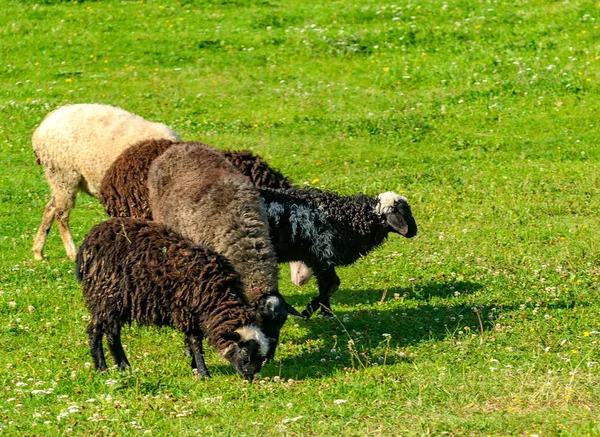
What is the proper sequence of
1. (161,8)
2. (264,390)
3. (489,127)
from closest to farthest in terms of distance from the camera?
(264,390) < (489,127) < (161,8)

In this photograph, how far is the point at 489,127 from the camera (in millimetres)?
18594

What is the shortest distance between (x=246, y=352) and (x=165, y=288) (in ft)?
3.16

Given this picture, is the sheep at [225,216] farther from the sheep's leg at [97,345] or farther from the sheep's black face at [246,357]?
the sheep's leg at [97,345]

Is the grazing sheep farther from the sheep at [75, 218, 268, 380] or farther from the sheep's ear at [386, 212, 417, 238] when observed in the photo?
the sheep at [75, 218, 268, 380]

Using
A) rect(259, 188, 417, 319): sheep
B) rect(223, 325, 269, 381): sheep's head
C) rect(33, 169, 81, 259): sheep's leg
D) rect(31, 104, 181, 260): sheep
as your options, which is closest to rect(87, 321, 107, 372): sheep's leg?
rect(223, 325, 269, 381): sheep's head

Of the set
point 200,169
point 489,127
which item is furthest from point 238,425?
point 489,127

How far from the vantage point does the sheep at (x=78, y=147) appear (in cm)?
1303

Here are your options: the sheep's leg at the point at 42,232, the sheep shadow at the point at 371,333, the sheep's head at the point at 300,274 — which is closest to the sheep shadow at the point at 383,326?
the sheep shadow at the point at 371,333

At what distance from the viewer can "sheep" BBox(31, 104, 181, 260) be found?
42.8 ft

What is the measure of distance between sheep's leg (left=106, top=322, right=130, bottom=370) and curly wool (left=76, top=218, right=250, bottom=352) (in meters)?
0.07

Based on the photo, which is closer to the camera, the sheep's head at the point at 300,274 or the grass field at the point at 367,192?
the grass field at the point at 367,192

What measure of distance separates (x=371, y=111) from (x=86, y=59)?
6956 millimetres

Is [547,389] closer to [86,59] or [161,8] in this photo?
[86,59]

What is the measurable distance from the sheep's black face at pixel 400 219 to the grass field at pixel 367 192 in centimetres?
65
